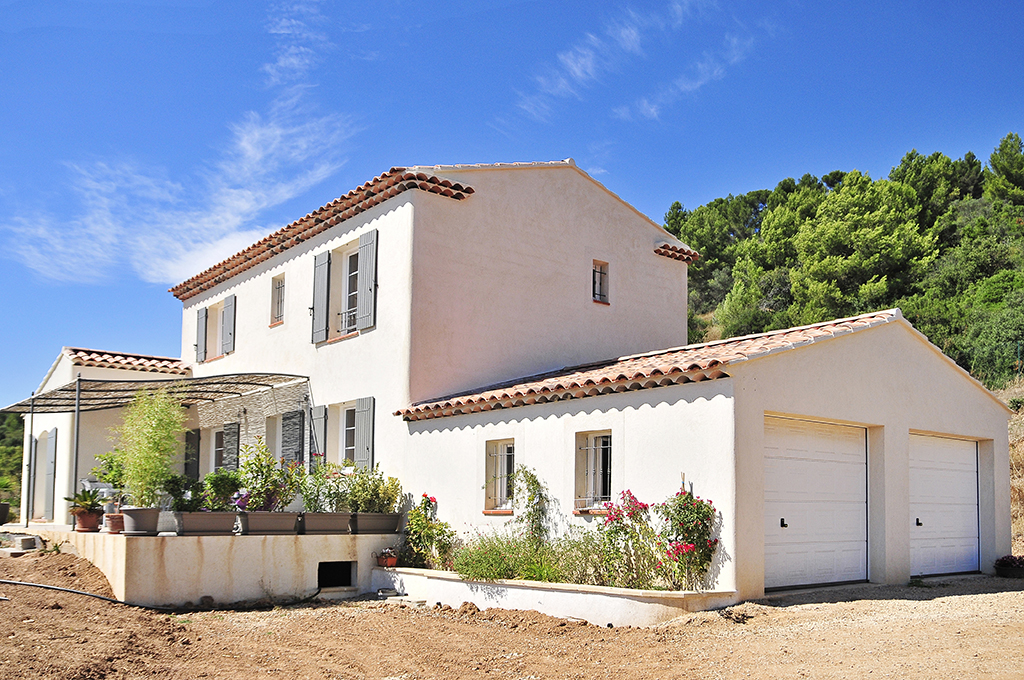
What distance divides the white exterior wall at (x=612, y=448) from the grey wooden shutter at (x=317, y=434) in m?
2.38

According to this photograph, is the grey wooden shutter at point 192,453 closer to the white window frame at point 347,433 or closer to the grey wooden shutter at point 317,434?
the grey wooden shutter at point 317,434

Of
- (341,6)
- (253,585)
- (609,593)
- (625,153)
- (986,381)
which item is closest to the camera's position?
(609,593)

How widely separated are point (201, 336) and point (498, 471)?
37.6 ft

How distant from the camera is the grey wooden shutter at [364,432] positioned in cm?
1507

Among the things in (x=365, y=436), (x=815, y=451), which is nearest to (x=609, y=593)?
(x=815, y=451)

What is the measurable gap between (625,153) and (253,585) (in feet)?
48.3

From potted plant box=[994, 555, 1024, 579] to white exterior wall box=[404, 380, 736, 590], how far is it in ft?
23.0

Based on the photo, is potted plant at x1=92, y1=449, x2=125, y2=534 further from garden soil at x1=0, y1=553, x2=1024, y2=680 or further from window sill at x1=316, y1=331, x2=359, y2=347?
window sill at x1=316, y1=331, x2=359, y2=347

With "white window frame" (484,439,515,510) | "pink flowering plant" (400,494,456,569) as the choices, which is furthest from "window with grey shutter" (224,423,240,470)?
"white window frame" (484,439,515,510)

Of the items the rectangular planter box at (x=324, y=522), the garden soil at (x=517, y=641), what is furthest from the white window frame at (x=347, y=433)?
the garden soil at (x=517, y=641)

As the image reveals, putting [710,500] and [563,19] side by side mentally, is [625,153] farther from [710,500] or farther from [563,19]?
[710,500]

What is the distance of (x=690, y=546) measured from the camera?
10023 millimetres

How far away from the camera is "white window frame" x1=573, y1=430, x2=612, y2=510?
39.2ft

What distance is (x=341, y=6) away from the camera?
13594mm
